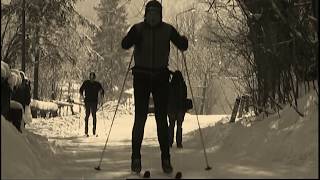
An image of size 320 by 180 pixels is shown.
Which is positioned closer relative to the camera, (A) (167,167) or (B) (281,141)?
(A) (167,167)

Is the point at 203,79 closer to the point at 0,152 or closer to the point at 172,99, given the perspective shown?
the point at 172,99

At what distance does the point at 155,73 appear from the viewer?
6426 millimetres

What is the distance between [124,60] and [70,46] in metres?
35.8

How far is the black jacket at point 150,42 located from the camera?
6.45m

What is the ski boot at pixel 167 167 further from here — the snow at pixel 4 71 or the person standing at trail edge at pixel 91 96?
the person standing at trail edge at pixel 91 96

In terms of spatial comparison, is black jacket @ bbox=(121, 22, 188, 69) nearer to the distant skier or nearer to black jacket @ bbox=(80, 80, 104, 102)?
the distant skier

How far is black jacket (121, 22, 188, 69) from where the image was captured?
6.45m

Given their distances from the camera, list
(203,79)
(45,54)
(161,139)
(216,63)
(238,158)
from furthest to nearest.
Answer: (203,79)
(216,63)
(45,54)
(238,158)
(161,139)

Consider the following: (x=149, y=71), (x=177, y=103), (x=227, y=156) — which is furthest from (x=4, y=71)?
(x=177, y=103)

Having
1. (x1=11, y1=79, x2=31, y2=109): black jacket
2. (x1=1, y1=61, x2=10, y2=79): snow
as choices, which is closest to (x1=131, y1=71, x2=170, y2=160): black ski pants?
(x1=1, y1=61, x2=10, y2=79): snow

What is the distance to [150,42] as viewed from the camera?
644 centimetres

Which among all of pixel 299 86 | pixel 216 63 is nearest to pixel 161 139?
pixel 299 86

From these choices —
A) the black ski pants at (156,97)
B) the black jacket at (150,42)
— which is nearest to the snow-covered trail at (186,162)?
the black ski pants at (156,97)

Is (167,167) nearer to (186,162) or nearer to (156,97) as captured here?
(156,97)
